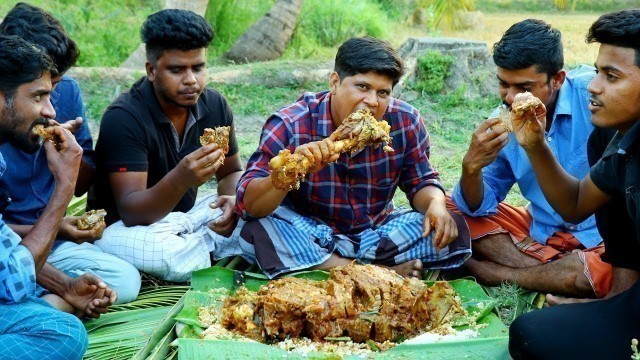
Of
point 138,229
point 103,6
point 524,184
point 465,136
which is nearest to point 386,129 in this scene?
point 524,184

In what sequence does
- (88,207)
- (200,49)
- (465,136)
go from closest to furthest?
Result: 1. (200,49)
2. (88,207)
3. (465,136)

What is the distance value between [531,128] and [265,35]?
29.5ft

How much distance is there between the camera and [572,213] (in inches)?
156

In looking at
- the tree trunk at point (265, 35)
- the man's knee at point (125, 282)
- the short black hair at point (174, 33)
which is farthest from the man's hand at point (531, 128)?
the tree trunk at point (265, 35)

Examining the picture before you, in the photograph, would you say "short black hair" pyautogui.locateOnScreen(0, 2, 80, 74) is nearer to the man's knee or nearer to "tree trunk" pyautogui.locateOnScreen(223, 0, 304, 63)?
the man's knee

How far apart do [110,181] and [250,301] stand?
128 centimetres

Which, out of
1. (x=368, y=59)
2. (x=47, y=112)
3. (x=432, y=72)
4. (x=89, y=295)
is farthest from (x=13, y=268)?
(x=432, y=72)

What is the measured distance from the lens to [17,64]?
11.7 ft

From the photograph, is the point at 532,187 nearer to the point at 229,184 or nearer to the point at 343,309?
the point at 343,309

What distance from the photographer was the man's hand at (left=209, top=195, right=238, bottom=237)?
452 centimetres

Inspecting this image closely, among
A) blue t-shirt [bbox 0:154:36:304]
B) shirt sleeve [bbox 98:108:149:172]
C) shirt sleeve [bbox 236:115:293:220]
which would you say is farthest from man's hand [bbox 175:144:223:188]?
blue t-shirt [bbox 0:154:36:304]

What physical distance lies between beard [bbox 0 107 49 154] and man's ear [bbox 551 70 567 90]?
2.73 m

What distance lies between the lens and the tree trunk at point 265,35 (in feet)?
40.7

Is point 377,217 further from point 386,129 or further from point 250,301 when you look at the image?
point 250,301
